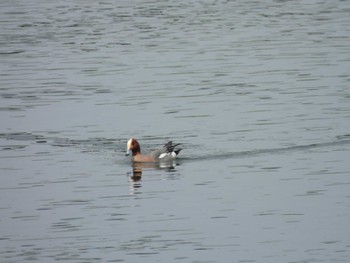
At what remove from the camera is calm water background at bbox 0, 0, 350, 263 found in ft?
69.9

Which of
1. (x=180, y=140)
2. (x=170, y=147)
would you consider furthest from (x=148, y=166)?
(x=180, y=140)

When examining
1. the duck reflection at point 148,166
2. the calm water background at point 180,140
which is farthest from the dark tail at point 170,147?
the calm water background at point 180,140

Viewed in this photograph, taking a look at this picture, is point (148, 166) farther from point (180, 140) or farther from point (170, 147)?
point (180, 140)

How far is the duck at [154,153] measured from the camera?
28281mm

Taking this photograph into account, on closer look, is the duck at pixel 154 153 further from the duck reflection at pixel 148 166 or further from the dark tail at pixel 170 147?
the duck reflection at pixel 148 166

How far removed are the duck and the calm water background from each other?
404 mm

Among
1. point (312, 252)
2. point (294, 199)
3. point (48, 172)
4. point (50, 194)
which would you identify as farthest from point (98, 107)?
point (312, 252)

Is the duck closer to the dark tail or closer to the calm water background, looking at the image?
the dark tail

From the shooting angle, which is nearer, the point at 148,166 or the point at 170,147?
the point at 170,147

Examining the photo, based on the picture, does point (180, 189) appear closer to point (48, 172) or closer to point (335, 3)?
point (48, 172)

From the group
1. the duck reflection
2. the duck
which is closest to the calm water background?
the duck reflection

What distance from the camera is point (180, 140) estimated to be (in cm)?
3031

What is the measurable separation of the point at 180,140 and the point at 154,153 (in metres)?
1.84

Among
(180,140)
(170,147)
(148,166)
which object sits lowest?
(148,166)
